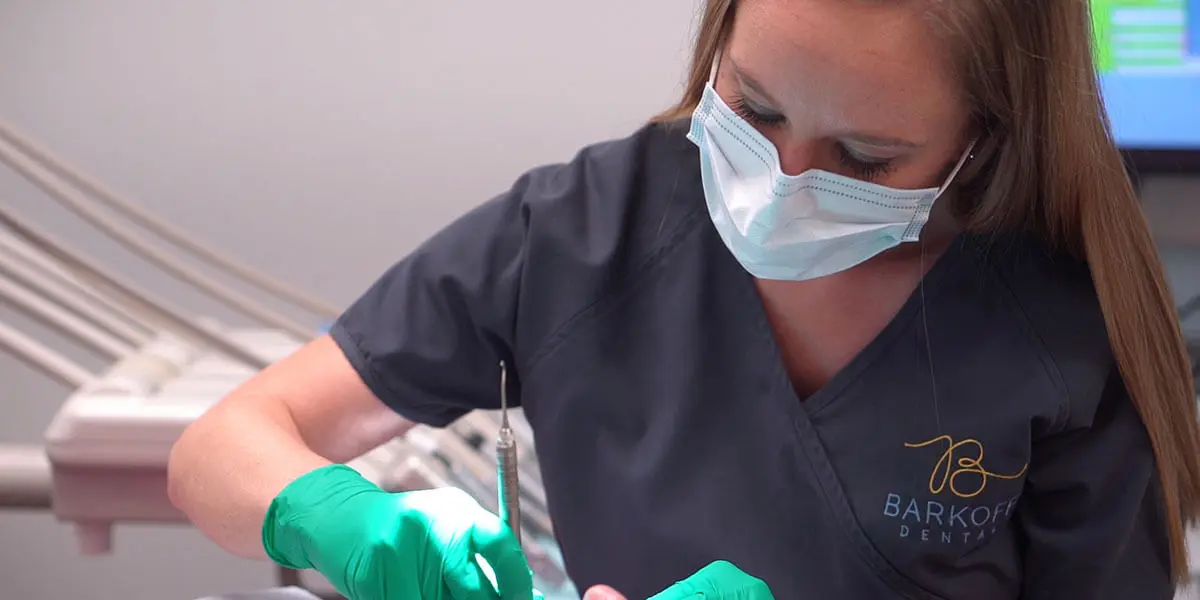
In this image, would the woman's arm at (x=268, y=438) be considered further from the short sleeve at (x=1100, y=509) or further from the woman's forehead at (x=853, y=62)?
the short sleeve at (x=1100, y=509)

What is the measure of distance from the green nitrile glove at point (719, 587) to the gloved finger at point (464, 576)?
122 mm

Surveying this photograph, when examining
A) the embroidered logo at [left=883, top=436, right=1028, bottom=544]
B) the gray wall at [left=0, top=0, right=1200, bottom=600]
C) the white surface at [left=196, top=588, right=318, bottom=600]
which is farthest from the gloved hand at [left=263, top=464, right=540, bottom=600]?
the gray wall at [left=0, top=0, right=1200, bottom=600]

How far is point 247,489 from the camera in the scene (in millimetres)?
829

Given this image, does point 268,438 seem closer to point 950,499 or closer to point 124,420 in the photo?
point 124,420

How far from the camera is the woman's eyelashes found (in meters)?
0.78

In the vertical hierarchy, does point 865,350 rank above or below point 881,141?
below

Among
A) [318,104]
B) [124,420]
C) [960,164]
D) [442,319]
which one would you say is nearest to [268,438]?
[442,319]

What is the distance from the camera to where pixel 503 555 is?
719 mm

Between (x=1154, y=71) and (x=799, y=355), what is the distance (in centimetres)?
83

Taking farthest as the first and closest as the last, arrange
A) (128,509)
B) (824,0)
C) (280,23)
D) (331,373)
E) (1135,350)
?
(280,23)
(128,509)
(331,373)
(1135,350)
(824,0)

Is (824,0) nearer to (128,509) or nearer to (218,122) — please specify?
(128,509)

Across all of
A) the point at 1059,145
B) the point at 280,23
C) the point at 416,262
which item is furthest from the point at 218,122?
the point at 1059,145

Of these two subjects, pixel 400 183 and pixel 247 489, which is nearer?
pixel 247 489

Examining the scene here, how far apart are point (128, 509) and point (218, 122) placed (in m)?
0.79
